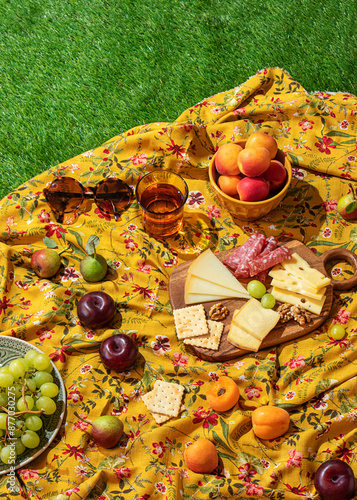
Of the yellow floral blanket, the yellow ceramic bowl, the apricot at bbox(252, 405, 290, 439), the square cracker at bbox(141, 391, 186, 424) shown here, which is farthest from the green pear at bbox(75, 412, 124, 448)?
the yellow ceramic bowl

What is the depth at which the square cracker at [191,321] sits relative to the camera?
98.0 inches

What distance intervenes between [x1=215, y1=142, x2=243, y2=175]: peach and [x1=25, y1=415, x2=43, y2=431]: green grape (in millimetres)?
1601

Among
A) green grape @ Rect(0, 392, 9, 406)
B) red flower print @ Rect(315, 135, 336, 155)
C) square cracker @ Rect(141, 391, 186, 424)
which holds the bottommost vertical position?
square cracker @ Rect(141, 391, 186, 424)

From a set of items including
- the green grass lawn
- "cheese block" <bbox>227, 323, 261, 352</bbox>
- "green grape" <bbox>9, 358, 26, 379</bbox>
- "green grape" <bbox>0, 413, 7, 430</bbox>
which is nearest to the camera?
"green grape" <bbox>0, 413, 7, 430</bbox>

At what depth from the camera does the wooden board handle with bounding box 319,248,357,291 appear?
2.63 meters

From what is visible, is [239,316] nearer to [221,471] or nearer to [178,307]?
[178,307]

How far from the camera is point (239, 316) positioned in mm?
2494

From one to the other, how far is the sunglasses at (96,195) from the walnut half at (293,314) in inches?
44.7

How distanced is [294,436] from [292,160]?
5.43ft

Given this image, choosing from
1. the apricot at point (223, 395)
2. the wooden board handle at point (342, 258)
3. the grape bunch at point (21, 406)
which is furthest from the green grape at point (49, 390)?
the wooden board handle at point (342, 258)

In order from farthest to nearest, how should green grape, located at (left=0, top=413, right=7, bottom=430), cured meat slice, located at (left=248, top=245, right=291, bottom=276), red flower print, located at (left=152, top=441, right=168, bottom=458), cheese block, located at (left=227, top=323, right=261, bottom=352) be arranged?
cured meat slice, located at (left=248, top=245, right=291, bottom=276), cheese block, located at (left=227, top=323, right=261, bottom=352), red flower print, located at (left=152, top=441, right=168, bottom=458), green grape, located at (left=0, top=413, right=7, bottom=430)

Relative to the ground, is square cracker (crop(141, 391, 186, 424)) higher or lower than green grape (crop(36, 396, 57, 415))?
lower

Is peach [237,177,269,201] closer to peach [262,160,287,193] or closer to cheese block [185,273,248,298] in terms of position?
peach [262,160,287,193]

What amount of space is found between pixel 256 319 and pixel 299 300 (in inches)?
10.6
